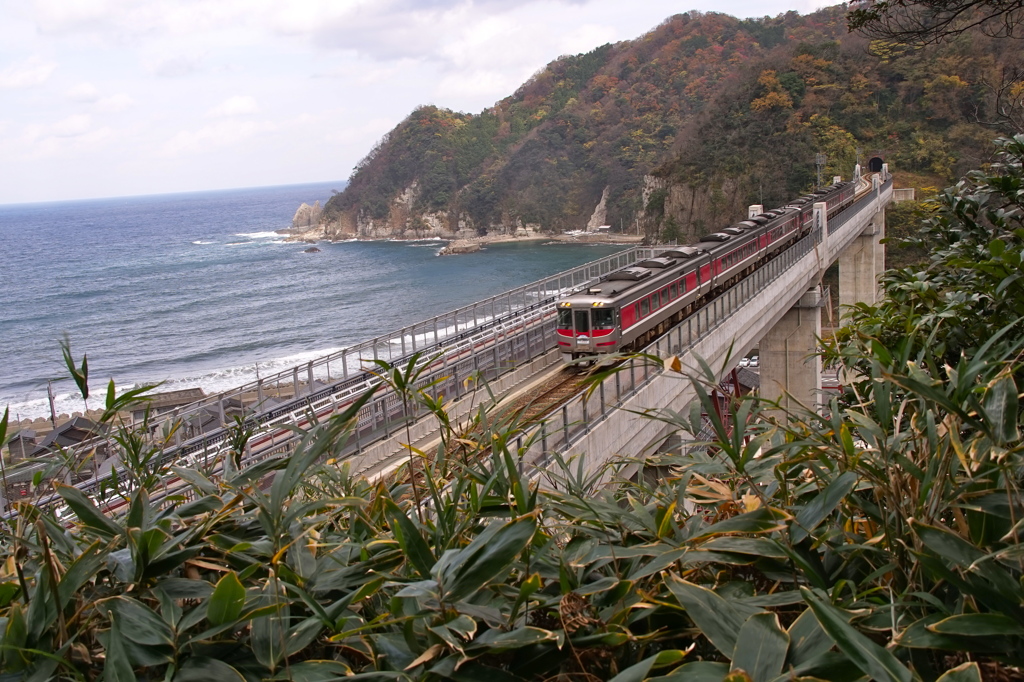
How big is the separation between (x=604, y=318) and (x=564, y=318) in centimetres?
84

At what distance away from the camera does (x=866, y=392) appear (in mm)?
4125

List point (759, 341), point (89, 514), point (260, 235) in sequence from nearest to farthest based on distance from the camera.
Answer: point (89, 514), point (759, 341), point (260, 235)

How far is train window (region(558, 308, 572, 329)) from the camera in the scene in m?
14.7

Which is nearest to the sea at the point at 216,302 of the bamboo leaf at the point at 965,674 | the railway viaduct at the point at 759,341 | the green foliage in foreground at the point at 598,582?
the railway viaduct at the point at 759,341

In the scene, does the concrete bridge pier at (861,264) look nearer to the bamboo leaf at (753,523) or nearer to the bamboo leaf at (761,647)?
the bamboo leaf at (753,523)

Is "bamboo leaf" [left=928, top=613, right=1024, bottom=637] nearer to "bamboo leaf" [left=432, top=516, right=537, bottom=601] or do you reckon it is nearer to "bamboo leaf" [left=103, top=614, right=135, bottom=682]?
"bamboo leaf" [left=432, top=516, right=537, bottom=601]

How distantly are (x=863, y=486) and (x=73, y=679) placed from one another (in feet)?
5.66

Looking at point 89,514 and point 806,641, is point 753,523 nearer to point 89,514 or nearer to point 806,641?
point 806,641

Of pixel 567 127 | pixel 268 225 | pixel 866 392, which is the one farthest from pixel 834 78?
pixel 268 225

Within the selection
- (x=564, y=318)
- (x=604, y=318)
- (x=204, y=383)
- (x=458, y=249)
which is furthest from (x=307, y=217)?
(x=604, y=318)

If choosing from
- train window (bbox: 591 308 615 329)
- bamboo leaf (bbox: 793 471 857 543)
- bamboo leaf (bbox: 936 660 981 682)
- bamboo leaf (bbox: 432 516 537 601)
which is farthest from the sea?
bamboo leaf (bbox: 936 660 981 682)

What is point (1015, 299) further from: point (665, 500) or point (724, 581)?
point (724, 581)

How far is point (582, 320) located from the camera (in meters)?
14.5

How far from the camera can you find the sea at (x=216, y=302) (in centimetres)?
4000
